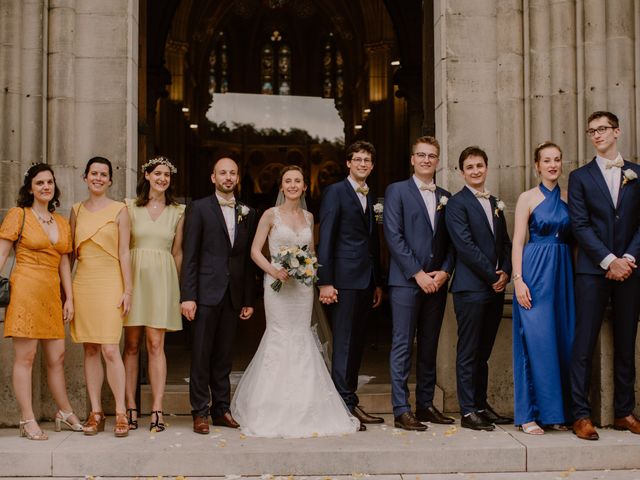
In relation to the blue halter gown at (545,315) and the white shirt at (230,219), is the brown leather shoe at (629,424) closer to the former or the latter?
the blue halter gown at (545,315)

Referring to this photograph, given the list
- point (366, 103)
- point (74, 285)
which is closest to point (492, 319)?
point (74, 285)

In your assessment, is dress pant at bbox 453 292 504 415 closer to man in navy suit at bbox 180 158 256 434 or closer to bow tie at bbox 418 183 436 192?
bow tie at bbox 418 183 436 192

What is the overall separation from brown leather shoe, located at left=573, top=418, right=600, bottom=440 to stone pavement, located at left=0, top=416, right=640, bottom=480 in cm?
10

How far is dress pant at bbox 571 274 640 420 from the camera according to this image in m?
5.93

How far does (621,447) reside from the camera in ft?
18.4

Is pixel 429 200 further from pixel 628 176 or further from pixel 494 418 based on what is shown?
pixel 494 418

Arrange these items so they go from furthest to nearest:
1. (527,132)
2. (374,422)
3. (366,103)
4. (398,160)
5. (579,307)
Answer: (366,103) → (398,160) → (527,132) → (374,422) → (579,307)

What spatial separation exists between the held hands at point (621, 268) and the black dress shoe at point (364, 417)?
223cm

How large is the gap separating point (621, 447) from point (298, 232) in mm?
2981

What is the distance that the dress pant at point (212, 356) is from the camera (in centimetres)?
611

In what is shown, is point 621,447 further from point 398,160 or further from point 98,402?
point 398,160

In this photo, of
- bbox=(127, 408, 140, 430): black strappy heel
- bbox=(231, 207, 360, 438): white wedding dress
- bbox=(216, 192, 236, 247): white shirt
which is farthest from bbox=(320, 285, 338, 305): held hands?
bbox=(127, 408, 140, 430): black strappy heel

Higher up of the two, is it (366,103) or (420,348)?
(366,103)

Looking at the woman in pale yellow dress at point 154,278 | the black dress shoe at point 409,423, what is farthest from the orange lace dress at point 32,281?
the black dress shoe at point 409,423
